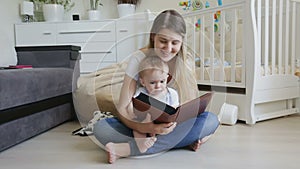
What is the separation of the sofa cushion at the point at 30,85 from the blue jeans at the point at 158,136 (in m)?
0.41

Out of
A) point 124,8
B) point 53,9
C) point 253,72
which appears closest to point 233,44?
point 253,72

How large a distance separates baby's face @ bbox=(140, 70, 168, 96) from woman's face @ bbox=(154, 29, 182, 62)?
62mm

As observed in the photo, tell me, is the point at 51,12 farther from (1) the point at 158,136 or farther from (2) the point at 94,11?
(1) the point at 158,136

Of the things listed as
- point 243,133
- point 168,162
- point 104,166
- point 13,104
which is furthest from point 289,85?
point 13,104

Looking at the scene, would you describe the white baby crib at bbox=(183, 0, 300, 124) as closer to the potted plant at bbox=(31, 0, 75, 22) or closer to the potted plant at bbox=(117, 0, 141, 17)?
the potted plant at bbox=(117, 0, 141, 17)

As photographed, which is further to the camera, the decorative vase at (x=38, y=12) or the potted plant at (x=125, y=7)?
the decorative vase at (x=38, y=12)

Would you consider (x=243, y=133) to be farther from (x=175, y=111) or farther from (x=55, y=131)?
(x=55, y=131)

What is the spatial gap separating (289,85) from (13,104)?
1.62 m

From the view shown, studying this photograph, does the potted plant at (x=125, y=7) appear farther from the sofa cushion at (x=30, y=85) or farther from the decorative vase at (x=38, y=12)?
the sofa cushion at (x=30, y=85)

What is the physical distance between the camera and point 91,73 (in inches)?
81.1

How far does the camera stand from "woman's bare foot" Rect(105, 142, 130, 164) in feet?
Result: 3.92

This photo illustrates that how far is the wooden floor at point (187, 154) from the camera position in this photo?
116 centimetres

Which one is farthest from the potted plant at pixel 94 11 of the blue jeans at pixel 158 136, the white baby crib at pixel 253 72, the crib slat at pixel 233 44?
the blue jeans at pixel 158 136

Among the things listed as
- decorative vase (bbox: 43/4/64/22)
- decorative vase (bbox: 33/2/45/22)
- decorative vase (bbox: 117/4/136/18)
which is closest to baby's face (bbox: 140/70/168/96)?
decorative vase (bbox: 117/4/136/18)
